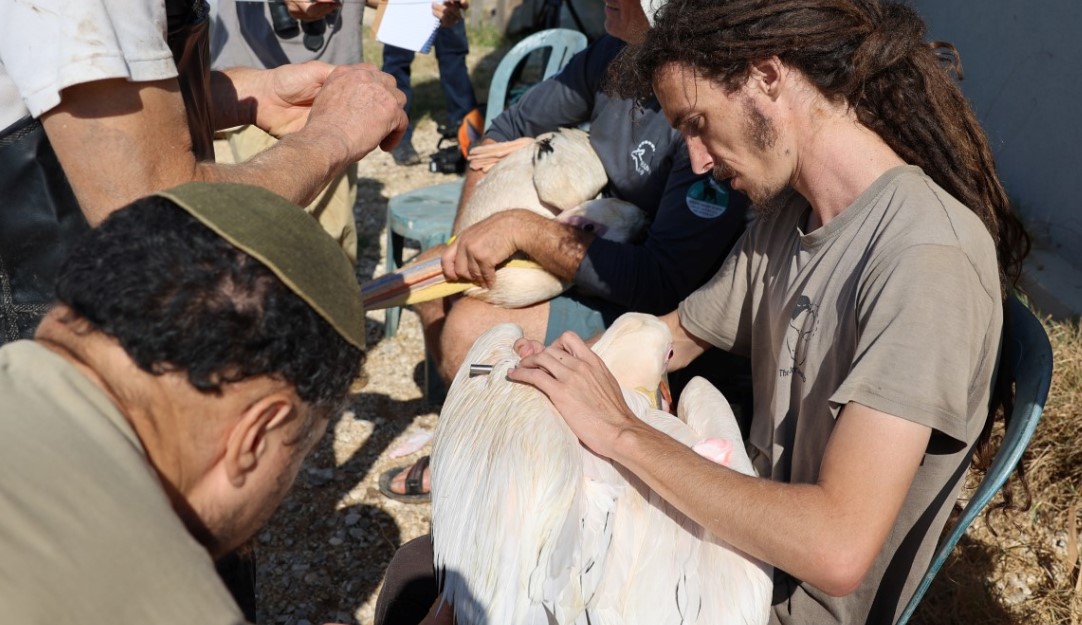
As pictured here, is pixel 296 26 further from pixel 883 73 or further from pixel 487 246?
pixel 883 73

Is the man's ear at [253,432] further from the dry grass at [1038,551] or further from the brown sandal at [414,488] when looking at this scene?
the brown sandal at [414,488]

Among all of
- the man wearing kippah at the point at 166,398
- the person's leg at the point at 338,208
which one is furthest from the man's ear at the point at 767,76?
the person's leg at the point at 338,208

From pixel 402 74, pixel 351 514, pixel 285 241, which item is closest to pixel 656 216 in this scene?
pixel 351 514

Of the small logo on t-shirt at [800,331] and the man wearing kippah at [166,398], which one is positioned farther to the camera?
the small logo on t-shirt at [800,331]

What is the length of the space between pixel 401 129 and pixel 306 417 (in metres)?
1.31

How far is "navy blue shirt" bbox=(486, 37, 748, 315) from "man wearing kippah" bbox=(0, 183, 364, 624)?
1.63 m

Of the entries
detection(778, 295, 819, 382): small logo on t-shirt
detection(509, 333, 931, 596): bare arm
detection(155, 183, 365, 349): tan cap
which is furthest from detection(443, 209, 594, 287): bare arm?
detection(155, 183, 365, 349): tan cap

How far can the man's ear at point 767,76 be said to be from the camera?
207 centimetres

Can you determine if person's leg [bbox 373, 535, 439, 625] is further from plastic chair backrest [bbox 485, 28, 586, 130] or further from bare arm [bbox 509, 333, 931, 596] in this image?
plastic chair backrest [bbox 485, 28, 586, 130]

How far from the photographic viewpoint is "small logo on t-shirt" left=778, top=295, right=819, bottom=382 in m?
2.04

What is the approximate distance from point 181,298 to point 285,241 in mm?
151

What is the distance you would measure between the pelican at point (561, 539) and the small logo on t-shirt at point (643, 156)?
4.63 feet

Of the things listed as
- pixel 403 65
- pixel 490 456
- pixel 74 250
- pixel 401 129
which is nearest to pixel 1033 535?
pixel 490 456

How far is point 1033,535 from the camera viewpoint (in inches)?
Result: 126
